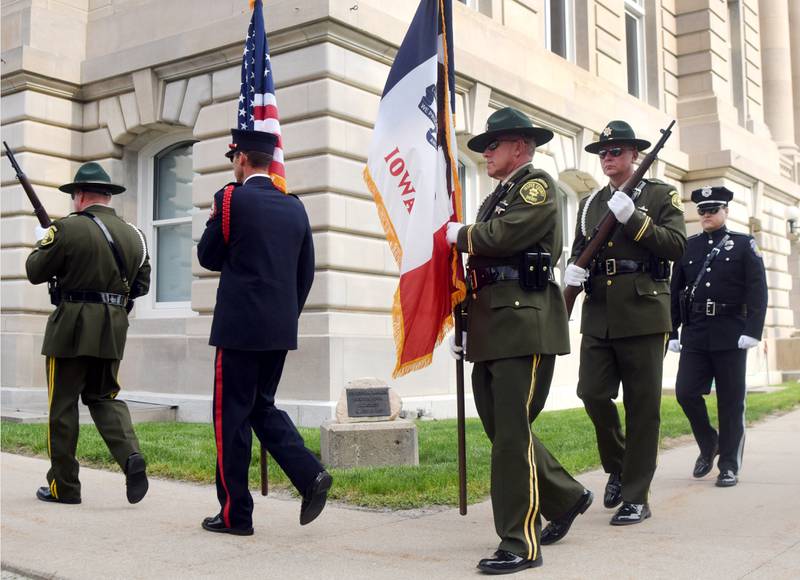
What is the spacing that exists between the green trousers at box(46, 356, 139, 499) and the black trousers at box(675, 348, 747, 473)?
397cm

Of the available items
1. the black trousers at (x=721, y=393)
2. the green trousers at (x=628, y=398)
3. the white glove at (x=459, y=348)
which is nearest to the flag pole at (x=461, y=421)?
the white glove at (x=459, y=348)

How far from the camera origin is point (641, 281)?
17.7ft

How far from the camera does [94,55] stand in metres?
Result: 13.1

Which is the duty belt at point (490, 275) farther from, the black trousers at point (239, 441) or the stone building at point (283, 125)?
the stone building at point (283, 125)

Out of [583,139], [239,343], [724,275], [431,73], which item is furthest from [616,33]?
[239,343]

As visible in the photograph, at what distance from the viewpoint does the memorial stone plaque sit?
7.40m

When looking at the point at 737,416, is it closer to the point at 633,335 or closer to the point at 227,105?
the point at 633,335

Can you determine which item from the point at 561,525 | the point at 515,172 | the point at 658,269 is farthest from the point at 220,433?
the point at 658,269

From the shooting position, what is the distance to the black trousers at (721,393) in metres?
6.75

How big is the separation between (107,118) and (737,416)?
947cm

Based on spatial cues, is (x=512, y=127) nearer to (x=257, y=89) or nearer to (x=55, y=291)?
(x=257, y=89)

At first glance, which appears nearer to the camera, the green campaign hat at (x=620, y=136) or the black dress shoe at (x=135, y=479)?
the green campaign hat at (x=620, y=136)

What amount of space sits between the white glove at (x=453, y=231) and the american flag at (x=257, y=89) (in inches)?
86.4

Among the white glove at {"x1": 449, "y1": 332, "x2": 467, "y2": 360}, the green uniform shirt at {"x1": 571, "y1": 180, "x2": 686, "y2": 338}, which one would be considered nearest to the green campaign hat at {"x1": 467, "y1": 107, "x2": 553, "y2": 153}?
the green uniform shirt at {"x1": 571, "y1": 180, "x2": 686, "y2": 338}
